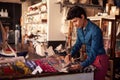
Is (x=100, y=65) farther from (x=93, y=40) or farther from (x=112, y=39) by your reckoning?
(x=112, y=39)

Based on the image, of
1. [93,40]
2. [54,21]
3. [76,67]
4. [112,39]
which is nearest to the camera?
[76,67]

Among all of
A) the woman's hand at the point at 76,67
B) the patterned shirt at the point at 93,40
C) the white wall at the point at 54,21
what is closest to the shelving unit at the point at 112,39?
the white wall at the point at 54,21

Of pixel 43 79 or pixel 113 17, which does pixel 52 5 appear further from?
pixel 43 79

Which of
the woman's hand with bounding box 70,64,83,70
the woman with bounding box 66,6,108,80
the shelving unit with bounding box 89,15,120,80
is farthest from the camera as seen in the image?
the shelving unit with bounding box 89,15,120,80

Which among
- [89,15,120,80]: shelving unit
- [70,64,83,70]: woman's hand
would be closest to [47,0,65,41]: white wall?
[89,15,120,80]: shelving unit

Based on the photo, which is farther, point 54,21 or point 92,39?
point 54,21

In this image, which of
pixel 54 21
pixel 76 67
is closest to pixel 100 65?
pixel 76 67

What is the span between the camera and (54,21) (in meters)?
3.90

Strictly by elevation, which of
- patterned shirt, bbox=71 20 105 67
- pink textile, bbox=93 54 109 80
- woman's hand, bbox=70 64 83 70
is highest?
patterned shirt, bbox=71 20 105 67

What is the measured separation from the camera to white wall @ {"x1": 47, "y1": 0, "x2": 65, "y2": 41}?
3869 mm

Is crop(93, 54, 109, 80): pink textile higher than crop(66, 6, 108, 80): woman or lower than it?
lower

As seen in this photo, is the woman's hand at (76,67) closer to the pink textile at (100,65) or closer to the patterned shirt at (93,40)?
the patterned shirt at (93,40)

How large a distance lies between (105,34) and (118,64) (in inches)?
22.2

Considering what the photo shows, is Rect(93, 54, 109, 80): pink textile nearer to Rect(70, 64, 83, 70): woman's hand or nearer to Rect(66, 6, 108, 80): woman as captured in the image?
Rect(66, 6, 108, 80): woman
